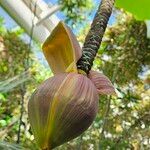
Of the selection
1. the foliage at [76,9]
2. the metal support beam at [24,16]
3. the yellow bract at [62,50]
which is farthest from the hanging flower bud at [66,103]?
the metal support beam at [24,16]

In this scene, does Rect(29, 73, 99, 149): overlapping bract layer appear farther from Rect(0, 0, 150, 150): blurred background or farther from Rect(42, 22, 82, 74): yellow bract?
Rect(0, 0, 150, 150): blurred background

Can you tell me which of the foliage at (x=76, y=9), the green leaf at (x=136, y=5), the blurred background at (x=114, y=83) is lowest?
the blurred background at (x=114, y=83)

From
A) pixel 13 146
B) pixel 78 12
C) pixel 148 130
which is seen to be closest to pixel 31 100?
pixel 13 146

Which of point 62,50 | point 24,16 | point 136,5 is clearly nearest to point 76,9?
point 24,16

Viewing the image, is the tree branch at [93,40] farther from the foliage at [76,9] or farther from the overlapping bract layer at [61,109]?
the foliage at [76,9]

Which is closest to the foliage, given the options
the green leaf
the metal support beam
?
the metal support beam

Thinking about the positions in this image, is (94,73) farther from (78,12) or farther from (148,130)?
(78,12)

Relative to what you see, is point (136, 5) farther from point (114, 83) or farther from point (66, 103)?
point (114, 83)

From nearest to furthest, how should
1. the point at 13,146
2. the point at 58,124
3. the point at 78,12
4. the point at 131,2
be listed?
the point at 58,124 → the point at 131,2 → the point at 13,146 → the point at 78,12
